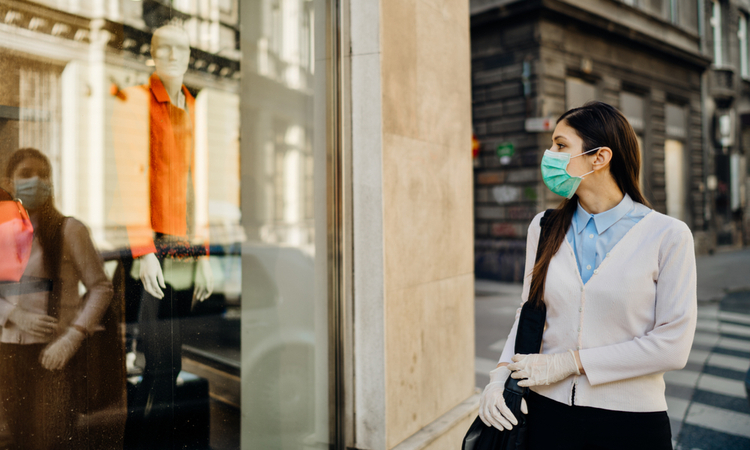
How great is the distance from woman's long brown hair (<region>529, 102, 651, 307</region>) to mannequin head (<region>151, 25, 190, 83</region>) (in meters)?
1.69

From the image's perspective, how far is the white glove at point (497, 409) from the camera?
67.9 inches

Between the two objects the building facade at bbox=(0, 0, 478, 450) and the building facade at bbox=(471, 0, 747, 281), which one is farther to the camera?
the building facade at bbox=(471, 0, 747, 281)

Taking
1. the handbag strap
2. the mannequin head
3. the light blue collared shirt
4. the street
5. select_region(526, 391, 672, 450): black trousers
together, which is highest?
the mannequin head

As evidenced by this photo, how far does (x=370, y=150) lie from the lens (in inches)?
118

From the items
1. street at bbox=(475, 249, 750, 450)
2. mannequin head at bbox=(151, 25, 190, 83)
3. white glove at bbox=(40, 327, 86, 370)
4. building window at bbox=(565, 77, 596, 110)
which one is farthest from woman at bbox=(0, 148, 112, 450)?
building window at bbox=(565, 77, 596, 110)

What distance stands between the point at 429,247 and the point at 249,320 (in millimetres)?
1237

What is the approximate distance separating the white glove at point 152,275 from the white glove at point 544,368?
1.50 metres

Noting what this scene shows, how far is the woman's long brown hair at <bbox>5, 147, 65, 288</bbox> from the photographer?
1836 mm

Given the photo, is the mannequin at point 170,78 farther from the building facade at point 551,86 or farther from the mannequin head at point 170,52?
the building facade at point 551,86

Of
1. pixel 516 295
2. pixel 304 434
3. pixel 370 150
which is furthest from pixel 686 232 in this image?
pixel 516 295

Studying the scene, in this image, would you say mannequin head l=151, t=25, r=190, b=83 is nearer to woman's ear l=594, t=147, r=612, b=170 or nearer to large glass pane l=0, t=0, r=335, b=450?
large glass pane l=0, t=0, r=335, b=450

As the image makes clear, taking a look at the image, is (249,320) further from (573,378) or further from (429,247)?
(573,378)

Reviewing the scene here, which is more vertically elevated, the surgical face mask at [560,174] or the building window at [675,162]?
the building window at [675,162]

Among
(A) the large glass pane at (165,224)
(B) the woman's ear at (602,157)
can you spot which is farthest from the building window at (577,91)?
(B) the woman's ear at (602,157)
